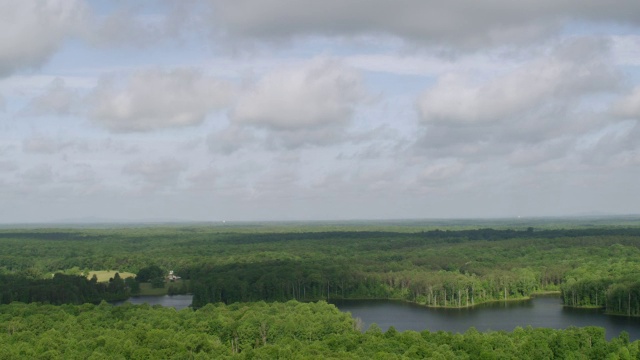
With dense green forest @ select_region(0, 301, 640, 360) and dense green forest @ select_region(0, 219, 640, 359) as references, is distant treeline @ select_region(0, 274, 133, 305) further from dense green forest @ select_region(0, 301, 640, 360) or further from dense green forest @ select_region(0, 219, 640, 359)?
dense green forest @ select_region(0, 301, 640, 360)

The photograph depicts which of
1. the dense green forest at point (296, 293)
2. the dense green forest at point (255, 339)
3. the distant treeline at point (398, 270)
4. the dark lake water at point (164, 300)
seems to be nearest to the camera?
the dense green forest at point (255, 339)

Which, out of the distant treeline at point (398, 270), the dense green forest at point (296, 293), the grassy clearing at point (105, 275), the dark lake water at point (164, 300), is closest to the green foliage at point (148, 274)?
the dense green forest at point (296, 293)

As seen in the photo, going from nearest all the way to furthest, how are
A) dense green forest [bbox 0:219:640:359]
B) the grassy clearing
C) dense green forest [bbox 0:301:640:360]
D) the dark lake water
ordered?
dense green forest [bbox 0:301:640:360] < dense green forest [bbox 0:219:640:359] < the dark lake water < the grassy clearing

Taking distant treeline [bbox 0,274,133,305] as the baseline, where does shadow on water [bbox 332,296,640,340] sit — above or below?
below

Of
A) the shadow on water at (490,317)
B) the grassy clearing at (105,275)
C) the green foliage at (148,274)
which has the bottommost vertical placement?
the shadow on water at (490,317)

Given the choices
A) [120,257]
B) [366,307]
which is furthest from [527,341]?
[120,257]

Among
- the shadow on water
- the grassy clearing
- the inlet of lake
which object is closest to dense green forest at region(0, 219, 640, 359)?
the grassy clearing

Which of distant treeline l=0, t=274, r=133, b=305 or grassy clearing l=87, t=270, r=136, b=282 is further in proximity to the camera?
grassy clearing l=87, t=270, r=136, b=282

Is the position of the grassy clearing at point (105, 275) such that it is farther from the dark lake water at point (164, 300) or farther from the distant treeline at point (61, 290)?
the dark lake water at point (164, 300)

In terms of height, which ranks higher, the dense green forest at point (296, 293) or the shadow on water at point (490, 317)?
the dense green forest at point (296, 293)

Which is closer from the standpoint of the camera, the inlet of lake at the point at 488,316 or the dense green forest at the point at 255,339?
the dense green forest at the point at 255,339
